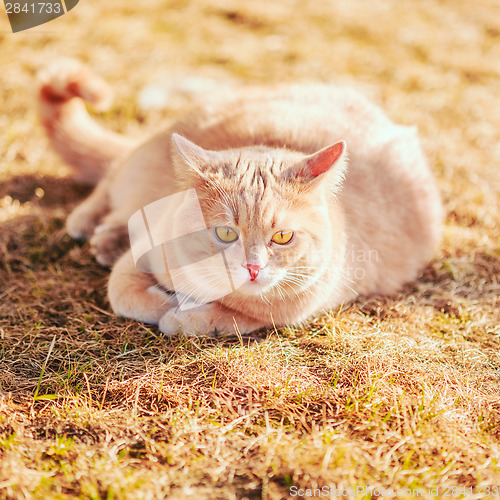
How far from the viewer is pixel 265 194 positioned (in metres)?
1.89

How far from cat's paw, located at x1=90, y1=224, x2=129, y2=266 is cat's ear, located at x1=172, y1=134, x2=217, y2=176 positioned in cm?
96

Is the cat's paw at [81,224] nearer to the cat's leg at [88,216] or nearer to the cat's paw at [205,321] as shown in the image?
the cat's leg at [88,216]

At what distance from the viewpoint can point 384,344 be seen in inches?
86.6

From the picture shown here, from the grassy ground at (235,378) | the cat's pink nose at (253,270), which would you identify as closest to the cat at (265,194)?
the cat's pink nose at (253,270)

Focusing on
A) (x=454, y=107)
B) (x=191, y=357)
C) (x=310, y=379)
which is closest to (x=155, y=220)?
(x=191, y=357)

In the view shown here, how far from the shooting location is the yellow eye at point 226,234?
192cm

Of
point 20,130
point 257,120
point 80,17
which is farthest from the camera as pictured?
point 80,17

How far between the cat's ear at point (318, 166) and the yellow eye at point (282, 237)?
22 centimetres

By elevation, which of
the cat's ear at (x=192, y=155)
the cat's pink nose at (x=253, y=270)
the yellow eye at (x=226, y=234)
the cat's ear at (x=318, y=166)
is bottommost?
the cat's pink nose at (x=253, y=270)

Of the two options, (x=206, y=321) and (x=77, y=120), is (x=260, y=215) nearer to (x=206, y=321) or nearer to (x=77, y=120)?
(x=206, y=321)

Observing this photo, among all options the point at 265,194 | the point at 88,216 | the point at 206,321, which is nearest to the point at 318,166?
the point at 265,194

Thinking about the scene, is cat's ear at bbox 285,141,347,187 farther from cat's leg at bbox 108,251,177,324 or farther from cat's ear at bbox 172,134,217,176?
cat's leg at bbox 108,251,177,324

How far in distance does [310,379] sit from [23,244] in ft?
6.14

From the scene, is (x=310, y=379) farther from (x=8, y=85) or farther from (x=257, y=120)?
(x=8, y=85)
